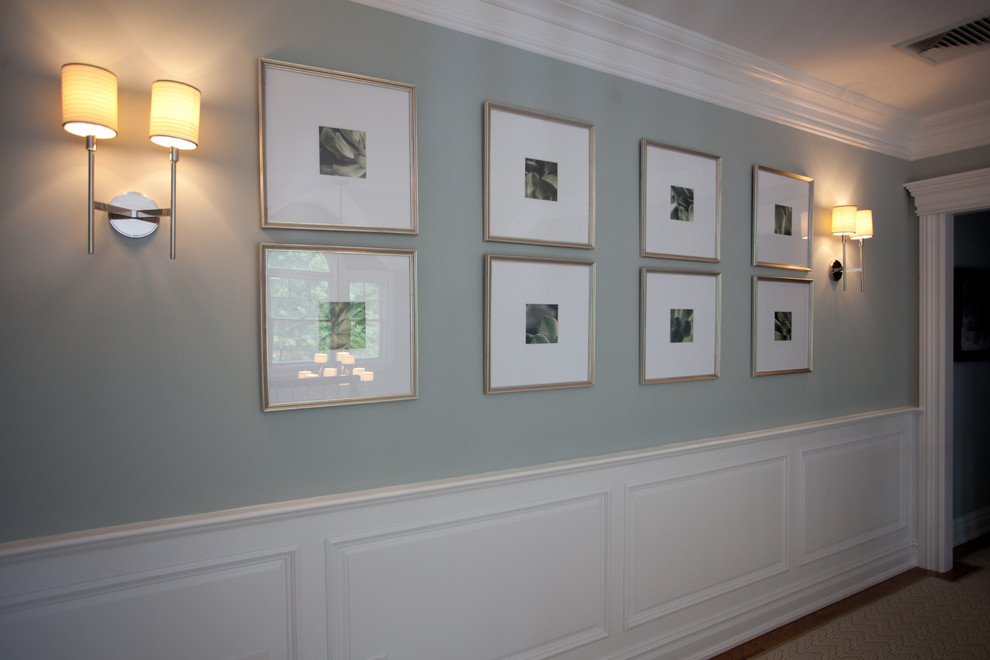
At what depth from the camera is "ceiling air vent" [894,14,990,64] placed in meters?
2.38

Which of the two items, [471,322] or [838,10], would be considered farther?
[838,10]

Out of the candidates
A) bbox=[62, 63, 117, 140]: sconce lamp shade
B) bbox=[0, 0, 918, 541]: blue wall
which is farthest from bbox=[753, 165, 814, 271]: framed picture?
bbox=[62, 63, 117, 140]: sconce lamp shade

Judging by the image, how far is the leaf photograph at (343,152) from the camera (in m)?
1.74

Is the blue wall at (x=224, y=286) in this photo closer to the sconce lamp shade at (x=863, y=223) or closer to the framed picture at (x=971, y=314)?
the sconce lamp shade at (x=863, y=223)

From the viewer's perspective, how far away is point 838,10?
2252 mm

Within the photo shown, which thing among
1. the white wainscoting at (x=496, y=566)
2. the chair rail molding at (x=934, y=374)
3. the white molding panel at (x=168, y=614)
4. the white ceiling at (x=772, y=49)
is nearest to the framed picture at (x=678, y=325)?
the white wainscoting at (x=496, y=566)

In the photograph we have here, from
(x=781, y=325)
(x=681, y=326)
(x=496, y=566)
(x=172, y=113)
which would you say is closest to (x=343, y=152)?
(x=172, y=113)

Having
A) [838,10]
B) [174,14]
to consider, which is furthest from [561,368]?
[838,10]

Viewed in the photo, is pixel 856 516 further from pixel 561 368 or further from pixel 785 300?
pixel 561 368

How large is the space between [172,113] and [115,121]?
13 centimetres

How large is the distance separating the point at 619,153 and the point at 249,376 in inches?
67.4

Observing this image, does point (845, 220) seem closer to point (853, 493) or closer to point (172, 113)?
point (853, 493)

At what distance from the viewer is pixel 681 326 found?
8.39 ft

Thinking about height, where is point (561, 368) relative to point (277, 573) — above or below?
above
